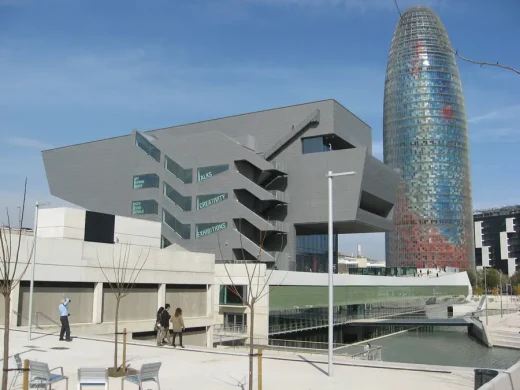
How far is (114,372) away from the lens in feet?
47.5

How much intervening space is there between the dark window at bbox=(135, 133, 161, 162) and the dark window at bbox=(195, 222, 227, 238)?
37.8ft

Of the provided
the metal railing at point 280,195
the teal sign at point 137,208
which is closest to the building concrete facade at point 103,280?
the metal railing at point 280,195

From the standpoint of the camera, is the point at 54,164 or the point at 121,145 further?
the point at 54,164

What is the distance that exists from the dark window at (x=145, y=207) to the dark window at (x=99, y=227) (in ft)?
110

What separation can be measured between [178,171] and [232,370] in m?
54.5

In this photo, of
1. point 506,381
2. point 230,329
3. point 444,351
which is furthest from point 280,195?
point 506,381

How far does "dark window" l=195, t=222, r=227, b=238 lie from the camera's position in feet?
210

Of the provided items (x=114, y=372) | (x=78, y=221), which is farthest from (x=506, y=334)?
(x=114, y=372)

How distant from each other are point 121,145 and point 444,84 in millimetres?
130972

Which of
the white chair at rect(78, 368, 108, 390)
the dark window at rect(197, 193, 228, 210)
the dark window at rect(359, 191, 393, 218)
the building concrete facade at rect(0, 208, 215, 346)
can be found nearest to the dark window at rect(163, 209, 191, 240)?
the dark window at rect(197, 193, 228, 210)

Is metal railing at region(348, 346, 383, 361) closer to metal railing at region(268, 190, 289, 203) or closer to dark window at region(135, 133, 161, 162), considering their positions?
metal railing at region(268, 190, 289, 203)

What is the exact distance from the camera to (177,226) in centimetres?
6800

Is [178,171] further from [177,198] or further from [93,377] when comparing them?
[93,377]

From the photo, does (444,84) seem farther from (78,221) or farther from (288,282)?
(78,221)
